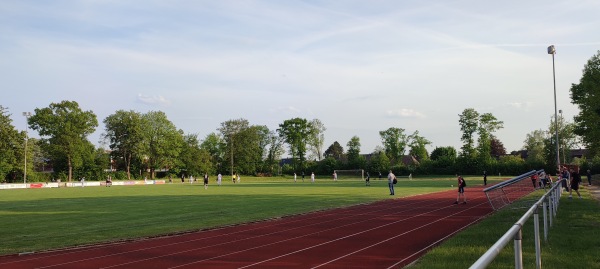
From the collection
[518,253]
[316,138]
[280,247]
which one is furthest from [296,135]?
[518,253]

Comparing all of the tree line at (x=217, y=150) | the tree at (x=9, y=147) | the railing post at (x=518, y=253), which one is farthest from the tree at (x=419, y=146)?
the railing post at (x=518, y=253)

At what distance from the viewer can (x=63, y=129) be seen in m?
86.7

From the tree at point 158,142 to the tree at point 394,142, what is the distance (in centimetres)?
4699

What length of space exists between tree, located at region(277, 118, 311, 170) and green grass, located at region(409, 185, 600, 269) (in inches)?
3964

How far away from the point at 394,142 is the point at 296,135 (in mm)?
22749

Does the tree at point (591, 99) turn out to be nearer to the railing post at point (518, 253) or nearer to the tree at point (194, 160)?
the railing post at point (518, 253)

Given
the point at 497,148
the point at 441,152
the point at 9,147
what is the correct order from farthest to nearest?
1. the point at 497,148
2. the point at 441,152
3. the point at 9,147

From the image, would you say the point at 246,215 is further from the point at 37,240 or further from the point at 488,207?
the point at 488,207

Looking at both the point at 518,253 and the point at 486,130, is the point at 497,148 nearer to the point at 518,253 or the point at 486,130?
the point at 486,130

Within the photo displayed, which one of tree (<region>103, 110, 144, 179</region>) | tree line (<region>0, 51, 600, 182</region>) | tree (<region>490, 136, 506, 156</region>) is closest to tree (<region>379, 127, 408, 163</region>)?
tree line (<region>0, 51, 600, 182</region>)

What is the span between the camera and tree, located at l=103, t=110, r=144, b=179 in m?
97.2

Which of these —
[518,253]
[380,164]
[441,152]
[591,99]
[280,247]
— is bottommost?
[280,247]

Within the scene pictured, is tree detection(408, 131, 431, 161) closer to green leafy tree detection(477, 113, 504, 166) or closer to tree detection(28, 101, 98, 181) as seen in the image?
green leafy tree detection(477, 113, 504, 166)

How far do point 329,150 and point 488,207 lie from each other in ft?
508
